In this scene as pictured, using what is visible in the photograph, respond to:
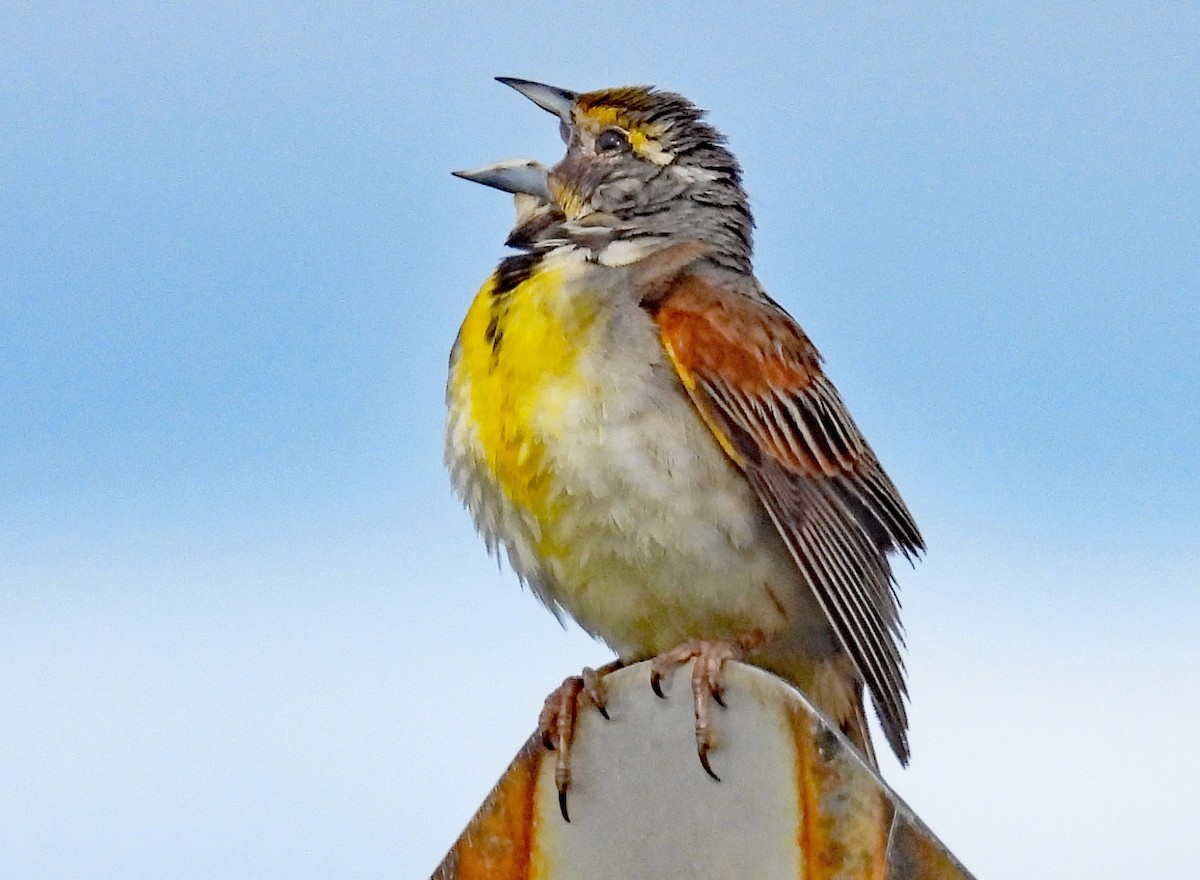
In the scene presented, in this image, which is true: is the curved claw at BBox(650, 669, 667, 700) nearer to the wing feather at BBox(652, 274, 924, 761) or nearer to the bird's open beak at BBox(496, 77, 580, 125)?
the wing feather at BBox(652, 274, 924, 761)

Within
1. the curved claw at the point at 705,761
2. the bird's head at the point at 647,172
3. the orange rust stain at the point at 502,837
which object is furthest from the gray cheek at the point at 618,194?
the curved claw at the point at 705,761

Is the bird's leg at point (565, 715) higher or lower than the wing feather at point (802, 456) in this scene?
lower

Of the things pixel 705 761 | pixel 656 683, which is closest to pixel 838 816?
pixel 705 761

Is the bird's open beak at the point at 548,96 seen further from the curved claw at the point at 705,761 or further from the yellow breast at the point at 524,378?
the curved claw at the point at 705,761

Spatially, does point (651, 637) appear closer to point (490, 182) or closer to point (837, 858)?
point (490, 182)

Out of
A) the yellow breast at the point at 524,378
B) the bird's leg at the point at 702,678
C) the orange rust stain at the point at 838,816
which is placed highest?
the yellow breast at the point at 524,378

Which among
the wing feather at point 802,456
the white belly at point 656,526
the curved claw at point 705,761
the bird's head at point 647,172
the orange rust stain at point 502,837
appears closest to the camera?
the curved claw at point 705,761

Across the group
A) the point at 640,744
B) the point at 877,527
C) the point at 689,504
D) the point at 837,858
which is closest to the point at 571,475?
the point at 689,504

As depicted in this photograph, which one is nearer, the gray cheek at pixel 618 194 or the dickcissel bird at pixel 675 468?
the dickcissel bird at pixel 675 468

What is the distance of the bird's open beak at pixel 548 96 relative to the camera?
7012mm

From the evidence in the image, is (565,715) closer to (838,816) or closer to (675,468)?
(838,816)

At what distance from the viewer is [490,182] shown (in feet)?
21.7

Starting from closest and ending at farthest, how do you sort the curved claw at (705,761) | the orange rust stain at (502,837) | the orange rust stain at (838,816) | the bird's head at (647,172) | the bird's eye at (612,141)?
the orange rust stain at (838,816)
the curved claw at (705,761)
the orange rust stain at (502,837)
the bird's head at (647,172)
the bird's eye at (612,141)

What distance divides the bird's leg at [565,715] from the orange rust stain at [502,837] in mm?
80
